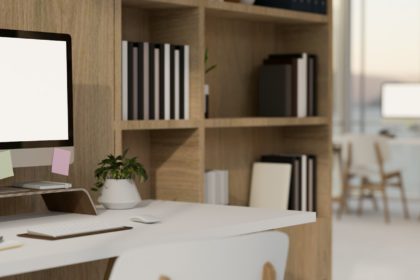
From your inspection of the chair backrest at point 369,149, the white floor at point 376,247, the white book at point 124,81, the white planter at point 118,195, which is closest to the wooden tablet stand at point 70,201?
the white planter at point 118,195

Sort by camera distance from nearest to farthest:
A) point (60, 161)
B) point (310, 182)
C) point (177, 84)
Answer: point (60, 161) → point (177, 84) → point (310, 182)

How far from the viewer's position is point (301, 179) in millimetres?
4211

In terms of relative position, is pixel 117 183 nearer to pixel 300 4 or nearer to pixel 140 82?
pixel 140 82

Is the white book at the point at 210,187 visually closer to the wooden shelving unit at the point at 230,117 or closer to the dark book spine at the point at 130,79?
the wooden shelving unit at the point at 230,117

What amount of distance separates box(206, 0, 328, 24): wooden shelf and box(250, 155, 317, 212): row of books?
0.65 meters

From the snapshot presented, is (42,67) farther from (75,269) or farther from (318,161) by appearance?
(318,161)

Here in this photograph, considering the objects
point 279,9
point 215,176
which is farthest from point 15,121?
point 279,9

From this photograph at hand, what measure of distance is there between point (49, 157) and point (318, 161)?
6.18 feet

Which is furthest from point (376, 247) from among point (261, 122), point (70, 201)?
point (70, 201)

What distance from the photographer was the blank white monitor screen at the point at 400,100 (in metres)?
8.20

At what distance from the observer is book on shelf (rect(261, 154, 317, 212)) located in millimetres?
4184

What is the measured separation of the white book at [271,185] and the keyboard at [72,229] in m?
1.69

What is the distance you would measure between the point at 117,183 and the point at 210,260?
107cm

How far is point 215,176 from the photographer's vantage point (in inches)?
153
